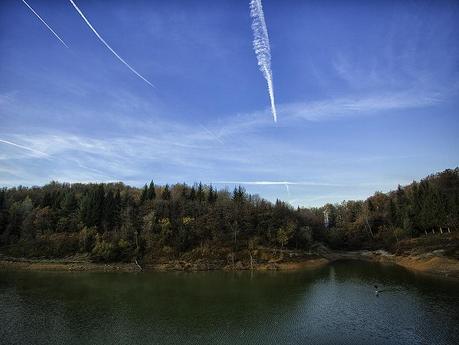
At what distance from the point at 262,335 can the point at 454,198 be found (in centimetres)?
11132

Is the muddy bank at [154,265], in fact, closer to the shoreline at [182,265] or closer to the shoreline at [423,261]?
the shoreline at [182,265]

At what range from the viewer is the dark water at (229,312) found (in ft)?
113

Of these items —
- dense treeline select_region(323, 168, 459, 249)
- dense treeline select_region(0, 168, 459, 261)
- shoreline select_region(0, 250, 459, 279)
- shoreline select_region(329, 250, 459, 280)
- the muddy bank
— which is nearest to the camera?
shoreline select_region(329, 250, 459, 280)

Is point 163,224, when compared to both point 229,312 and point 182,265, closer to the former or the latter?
point 182,265

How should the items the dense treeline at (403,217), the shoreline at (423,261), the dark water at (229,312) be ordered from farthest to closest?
1. the dense treeline at (403,217)
2. the shoreline at (423,261)
3. the dark water at (229,312)

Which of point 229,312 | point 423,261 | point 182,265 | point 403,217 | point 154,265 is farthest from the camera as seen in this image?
point 403,217

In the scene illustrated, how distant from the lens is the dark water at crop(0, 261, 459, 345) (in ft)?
113

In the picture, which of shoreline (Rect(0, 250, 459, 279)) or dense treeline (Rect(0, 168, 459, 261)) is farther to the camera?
dense treeline (Rect(0, 168, 459, 261))

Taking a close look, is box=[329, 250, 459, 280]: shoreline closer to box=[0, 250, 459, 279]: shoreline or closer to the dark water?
box=[0, 250, 459, 279]: shoreline

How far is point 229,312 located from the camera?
44406 mm

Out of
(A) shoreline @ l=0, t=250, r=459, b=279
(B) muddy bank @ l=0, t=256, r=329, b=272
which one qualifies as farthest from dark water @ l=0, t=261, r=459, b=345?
(B) muddy bank @ l=0, t=256, r=329, b=272

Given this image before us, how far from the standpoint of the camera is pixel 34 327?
1447 inches

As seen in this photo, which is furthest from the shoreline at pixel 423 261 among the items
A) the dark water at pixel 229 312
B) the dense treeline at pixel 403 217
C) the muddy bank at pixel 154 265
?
the muddy bank at pixel 154 265

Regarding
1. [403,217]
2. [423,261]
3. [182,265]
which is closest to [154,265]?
[182,265]
